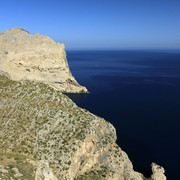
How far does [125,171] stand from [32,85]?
→ 980 inches

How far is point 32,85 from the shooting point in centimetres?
3725

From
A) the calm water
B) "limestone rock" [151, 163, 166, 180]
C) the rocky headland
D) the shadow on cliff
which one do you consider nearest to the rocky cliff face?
the rocky headland

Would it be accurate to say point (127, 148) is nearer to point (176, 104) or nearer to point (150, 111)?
point (150, 111)

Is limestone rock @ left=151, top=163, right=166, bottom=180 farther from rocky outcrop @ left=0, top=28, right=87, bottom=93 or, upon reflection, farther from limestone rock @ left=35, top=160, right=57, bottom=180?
rocky outcrop @ left=0, top=28, right=87, bottom=93

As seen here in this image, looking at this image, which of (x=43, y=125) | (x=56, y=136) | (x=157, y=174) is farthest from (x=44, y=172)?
(x=157, y=174)

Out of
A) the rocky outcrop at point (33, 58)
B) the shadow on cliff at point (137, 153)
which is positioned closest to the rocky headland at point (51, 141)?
A: the shadow on cliff at point (137, 153)

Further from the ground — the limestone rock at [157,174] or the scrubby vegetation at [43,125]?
the scrubby vegetation at [43,125]

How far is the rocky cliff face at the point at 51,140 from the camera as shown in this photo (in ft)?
87.3

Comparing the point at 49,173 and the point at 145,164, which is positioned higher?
the point at 49,173

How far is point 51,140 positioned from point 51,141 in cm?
18

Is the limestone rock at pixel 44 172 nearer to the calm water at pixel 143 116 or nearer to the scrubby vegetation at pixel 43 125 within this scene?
the scrubby vegetation at pixel 43 125

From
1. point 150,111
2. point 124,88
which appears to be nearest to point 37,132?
point 150,111

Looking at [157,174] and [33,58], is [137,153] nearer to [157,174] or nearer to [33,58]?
[157,174]

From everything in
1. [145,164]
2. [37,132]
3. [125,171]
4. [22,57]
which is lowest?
[145,164]
